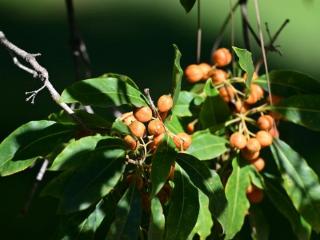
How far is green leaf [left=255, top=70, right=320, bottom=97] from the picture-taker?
6.29 ft

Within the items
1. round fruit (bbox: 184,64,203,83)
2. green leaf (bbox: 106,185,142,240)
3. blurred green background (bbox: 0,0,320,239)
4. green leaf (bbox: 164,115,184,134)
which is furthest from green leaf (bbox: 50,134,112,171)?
blurred green background (bbox: 0,0,320,239)

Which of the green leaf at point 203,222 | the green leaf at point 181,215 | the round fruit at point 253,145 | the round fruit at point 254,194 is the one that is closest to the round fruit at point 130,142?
the green leaf at point 181,215

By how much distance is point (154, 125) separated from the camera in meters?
1.58

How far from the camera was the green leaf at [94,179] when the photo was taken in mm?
1509

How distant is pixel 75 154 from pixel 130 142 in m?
0.11

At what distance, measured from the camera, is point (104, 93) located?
168 cm

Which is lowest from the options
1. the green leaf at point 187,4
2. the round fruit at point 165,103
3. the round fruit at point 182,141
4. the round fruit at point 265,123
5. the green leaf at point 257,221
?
the green leaf at point 257,221

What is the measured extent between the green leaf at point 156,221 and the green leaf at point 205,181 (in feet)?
0.30

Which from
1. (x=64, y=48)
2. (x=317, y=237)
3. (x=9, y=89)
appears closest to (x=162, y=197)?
(x=317, y=237)

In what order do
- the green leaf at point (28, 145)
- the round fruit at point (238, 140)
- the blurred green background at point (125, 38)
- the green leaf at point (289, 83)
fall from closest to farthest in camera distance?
1. the green leaf at point (28, 145)
2. the round fruit at point (238, 140)
3. the green leaf at point (289, 83)
4. the blurred green background at point (125, 38)

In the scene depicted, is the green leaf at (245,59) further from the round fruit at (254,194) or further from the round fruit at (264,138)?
the round fruit at (254,194)

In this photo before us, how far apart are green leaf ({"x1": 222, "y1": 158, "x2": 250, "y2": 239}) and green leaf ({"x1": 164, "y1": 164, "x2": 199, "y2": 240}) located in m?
0.22

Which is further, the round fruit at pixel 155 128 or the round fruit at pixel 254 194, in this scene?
the round fruit at pixel 254 194

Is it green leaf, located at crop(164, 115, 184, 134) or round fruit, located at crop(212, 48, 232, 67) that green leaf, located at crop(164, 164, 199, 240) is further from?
round fruit, located at crop(212, 48, 232, 67)
